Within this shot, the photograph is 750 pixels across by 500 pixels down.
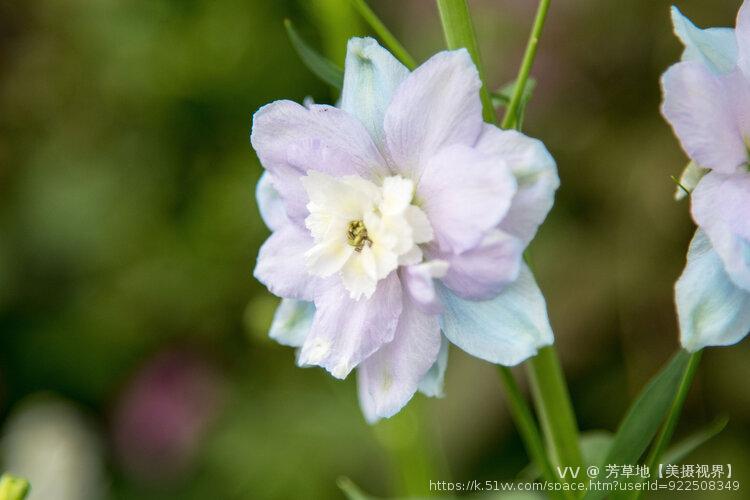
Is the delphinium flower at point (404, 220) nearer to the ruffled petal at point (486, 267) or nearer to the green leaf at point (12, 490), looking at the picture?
the ruffled petal at point (486, 267)

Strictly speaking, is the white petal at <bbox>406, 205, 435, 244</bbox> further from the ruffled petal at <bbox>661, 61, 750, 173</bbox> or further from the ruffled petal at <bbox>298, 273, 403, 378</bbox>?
the ruffled petal at <bbox>661, 61, 750, 173</bbox>

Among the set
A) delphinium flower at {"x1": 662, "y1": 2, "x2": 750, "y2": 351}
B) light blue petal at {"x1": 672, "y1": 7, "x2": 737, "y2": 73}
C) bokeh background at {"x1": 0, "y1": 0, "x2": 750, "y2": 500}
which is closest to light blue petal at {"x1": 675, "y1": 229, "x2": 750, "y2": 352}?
delphinium flower at {"x1": 662, "y1": 2, "x2": 750, "y2": 351}

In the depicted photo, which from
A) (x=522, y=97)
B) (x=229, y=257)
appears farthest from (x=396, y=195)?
(x=229, y=257)

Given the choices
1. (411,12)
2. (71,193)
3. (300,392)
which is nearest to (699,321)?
(300,392)

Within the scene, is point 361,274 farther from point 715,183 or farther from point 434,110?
point 715,183

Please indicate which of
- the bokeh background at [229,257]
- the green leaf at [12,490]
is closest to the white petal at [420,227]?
the green leaf at [12,490]

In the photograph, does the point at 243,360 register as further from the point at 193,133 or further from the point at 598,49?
the point at 598,49
